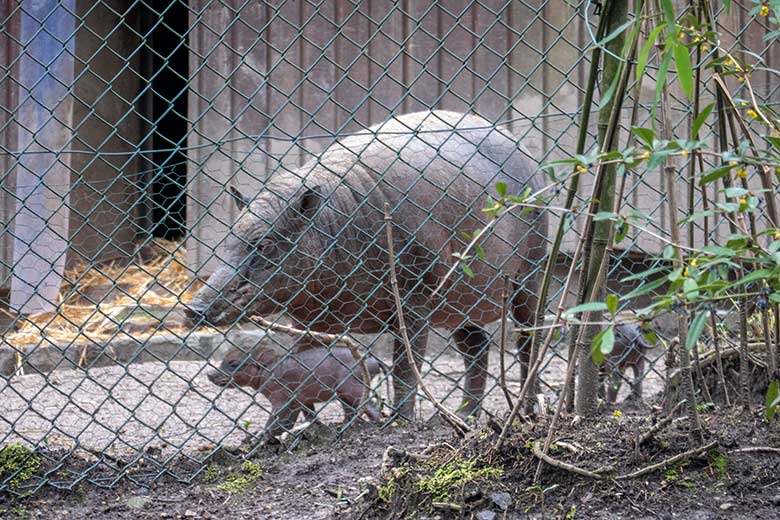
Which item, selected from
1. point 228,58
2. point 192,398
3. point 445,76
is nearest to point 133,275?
point 228,58

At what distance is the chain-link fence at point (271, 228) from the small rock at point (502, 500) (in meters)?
0.54

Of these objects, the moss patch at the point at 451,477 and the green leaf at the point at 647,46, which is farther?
the moss patch at the point at 451,477

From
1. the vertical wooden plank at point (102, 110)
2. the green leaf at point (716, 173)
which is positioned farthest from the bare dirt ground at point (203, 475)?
the vertical wooden plank at point (102, 110)

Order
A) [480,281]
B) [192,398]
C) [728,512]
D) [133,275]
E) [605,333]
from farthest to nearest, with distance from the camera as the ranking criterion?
[133,275] < [192,398] < [480,281] < [728,512] < [605,333]

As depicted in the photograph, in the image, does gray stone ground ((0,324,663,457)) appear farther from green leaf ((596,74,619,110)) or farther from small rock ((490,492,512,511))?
green leaf ((596,74,619,110))

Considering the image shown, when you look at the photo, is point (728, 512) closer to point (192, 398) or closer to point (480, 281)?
point (480, 281)

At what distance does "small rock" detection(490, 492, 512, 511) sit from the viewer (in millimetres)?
2129

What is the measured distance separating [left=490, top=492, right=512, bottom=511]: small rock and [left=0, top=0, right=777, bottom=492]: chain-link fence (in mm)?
537

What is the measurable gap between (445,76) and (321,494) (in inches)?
184

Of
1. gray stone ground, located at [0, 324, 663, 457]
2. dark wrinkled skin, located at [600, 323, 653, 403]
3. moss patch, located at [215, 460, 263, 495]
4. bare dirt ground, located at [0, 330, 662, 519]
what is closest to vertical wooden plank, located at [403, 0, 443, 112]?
gray stone ground, located at [0, 324, 663, 457]

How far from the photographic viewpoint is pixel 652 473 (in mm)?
2217

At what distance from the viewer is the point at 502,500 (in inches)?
84.2

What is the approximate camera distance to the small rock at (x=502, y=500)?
83.8 inches

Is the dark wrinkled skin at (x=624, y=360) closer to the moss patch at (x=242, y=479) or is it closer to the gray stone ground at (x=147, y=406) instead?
the gray stone ground at (x=147, y=406)
